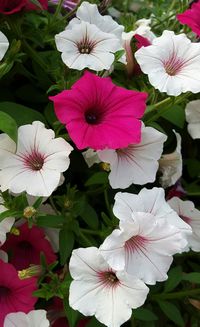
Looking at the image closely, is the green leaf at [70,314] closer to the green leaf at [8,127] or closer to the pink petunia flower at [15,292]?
the pink petunia flower at [15,292]

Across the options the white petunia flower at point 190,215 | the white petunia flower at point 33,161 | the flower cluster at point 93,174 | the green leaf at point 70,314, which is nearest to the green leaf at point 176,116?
the flower cluster at point 93,174

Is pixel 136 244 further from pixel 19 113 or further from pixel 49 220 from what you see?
pixel 19 113

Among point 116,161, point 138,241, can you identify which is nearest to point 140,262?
point 138,241

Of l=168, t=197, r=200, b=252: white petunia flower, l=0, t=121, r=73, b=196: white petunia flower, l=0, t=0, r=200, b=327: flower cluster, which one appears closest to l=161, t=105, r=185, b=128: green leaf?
l=0, t=0, r=200, b=327: flower cluster

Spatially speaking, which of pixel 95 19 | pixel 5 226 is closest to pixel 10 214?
pixel 5 226

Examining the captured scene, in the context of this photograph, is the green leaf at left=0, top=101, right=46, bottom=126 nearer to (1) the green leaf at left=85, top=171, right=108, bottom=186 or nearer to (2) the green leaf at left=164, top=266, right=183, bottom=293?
(1) the green leaf at left=85, top=171, right=108, bottom=186

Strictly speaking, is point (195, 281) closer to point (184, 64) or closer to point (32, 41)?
point (184, 64)
